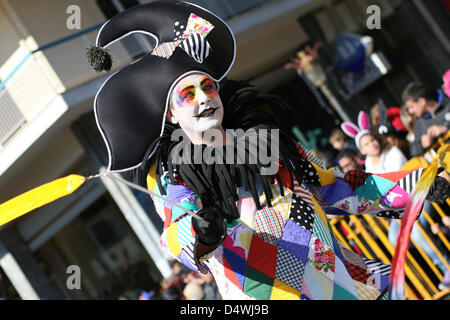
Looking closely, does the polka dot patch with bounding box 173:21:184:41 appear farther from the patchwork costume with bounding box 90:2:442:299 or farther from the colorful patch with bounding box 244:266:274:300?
the colorful patch with bounding box 244:266:274:300

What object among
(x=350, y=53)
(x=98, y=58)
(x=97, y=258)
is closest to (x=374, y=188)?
(x=98, y=58)

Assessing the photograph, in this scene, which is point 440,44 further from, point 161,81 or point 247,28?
point 161,81

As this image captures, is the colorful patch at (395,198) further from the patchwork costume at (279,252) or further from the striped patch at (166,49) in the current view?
the striped patch at (166,49)

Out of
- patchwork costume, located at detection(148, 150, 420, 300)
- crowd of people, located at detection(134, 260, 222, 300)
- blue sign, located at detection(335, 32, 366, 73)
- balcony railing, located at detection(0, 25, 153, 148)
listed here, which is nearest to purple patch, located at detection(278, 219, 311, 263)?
patchwork costume, located at detection(148, 150, 420, 300)

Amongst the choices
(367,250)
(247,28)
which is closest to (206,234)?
(367,250)

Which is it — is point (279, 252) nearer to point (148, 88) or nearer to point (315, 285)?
point (315, 285)

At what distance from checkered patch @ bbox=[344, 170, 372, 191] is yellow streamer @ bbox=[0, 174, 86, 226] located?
44.8 inches

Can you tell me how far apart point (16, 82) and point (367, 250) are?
5674 millimetres

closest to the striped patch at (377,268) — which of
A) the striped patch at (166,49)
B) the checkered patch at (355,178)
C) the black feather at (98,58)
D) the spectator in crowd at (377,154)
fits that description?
the checkered patch at (355,178)

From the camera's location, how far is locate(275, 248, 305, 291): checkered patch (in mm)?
2305

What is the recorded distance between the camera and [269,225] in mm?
2338

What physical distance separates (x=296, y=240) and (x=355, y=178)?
1.58ft

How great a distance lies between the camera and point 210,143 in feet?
7.92

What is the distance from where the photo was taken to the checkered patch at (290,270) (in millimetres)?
2305
